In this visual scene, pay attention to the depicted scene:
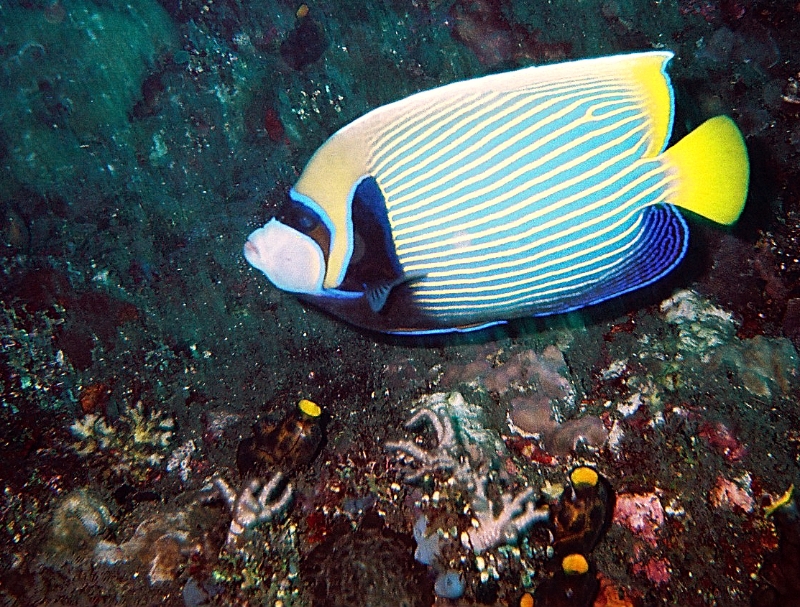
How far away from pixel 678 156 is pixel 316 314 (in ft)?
7.36

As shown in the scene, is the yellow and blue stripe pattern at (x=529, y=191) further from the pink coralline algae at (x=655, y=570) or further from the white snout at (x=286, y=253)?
the pink coralline algae at (x=655, y=570)

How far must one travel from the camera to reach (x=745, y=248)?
8.62 ft

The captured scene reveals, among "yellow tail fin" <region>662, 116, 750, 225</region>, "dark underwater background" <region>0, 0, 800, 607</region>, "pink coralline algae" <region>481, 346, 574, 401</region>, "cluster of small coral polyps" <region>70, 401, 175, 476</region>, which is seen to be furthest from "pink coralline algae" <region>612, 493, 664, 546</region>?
"cluster of small coral polyps" <region>70, 401, 175, 476</region>

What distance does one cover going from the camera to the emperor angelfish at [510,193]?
4.79ft

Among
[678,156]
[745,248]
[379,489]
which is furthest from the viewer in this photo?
[745,248]

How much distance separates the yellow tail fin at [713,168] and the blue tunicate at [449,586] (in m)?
1.74

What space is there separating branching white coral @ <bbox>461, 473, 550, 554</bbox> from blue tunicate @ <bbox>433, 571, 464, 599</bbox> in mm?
138

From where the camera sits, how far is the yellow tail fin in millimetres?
1400

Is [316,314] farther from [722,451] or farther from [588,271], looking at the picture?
[722,451]

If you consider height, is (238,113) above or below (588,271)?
above

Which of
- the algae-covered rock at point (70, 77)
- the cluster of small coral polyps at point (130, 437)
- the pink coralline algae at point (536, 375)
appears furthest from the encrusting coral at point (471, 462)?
the algae-covered rock at point (70, 77)

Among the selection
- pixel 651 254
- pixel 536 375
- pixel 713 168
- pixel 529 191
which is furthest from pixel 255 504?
pixel 713 168

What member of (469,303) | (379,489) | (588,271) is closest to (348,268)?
(469,303)

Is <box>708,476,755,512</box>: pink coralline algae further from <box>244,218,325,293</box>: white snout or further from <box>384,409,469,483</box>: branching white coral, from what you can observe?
<box>244,218,325,293</box>: white snout
